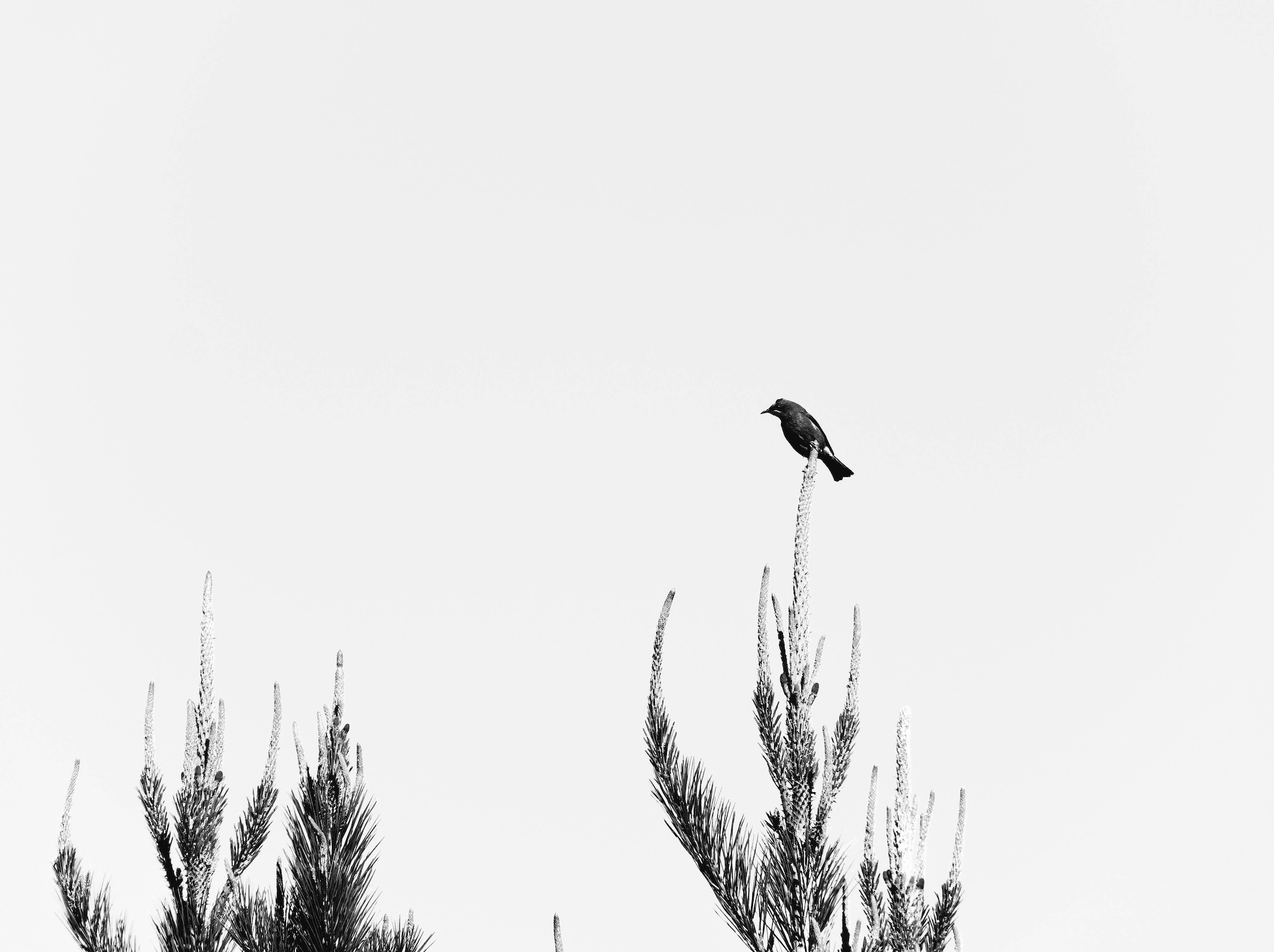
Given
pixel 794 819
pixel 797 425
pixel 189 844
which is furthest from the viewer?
pixel 797 425

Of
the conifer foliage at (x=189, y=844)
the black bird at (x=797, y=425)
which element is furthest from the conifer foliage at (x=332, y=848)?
the black bird at (x=797, y=425)

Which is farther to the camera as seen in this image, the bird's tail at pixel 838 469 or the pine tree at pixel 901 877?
the bird's tail at pixel 838 469

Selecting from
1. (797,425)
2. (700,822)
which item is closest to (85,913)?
(700,822)

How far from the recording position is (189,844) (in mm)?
5453

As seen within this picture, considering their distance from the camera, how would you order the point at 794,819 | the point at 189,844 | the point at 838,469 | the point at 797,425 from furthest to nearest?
the point at 838,469, the point at 797,425, the point at 189,844, the point at 794,819

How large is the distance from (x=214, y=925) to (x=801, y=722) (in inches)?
108

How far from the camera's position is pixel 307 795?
4395 mm

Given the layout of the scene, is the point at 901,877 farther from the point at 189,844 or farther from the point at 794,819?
the point at 189,844

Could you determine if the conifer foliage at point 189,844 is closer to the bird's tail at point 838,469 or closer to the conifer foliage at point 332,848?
the conifer foliage at point 332,848

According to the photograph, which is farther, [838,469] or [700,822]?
[838,469]

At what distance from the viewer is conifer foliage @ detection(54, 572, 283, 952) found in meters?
5.30

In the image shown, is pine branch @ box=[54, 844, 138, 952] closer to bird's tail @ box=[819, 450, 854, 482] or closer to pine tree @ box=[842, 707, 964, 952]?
pine tree @ box=[842, 707, 964, 952]

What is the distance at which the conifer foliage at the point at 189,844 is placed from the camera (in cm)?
530

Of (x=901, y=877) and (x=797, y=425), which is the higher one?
(x=797, y=425)
